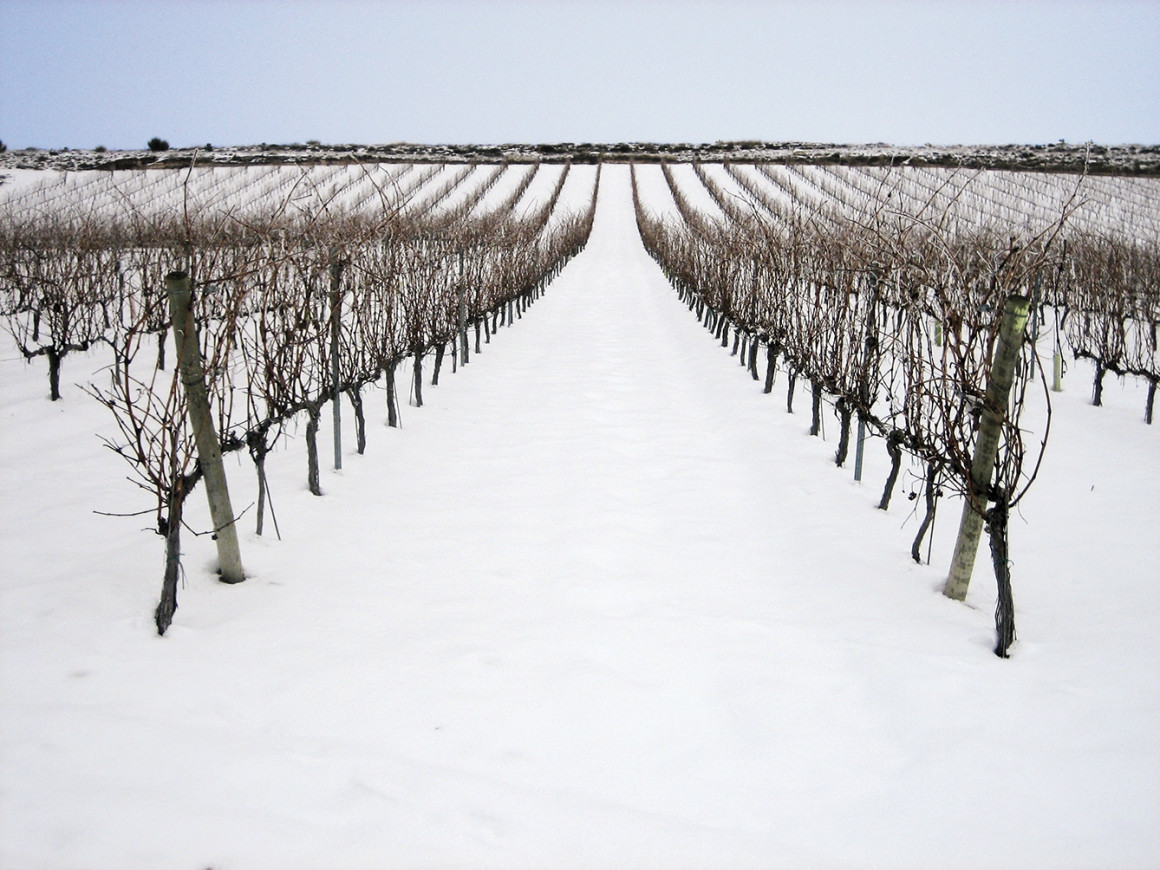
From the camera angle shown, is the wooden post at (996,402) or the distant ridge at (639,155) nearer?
the wooden post at (996,402)

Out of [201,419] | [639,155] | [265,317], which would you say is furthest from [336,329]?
[639,155]

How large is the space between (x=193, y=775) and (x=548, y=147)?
4983 centimetres

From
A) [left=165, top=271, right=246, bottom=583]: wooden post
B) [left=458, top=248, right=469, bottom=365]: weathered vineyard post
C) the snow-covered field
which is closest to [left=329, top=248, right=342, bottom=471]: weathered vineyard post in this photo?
the snow-covered field

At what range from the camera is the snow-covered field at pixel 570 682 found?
213cm

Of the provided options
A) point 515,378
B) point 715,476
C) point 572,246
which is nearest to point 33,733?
point 715,476

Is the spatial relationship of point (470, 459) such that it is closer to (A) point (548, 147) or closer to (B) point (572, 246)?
(B) point (572, 246)

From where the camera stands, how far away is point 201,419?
3.23 meters

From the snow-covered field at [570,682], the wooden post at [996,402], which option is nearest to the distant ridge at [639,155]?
the snow-covered field at [570,682]

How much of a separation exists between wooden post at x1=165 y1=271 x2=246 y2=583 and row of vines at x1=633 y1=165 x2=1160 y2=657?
3.38 m

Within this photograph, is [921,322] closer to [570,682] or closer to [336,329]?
[336,329]

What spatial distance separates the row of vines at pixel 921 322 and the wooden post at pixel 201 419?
338 cm

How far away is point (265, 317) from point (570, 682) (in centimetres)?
271

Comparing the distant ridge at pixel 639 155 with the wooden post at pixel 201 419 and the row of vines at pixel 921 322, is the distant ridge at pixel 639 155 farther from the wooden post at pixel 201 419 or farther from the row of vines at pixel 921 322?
the wooden post at pixel 201 419

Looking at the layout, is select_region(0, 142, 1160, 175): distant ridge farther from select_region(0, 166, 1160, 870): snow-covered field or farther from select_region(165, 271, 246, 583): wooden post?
select_region(165, 271, 246, 583): wooden post
